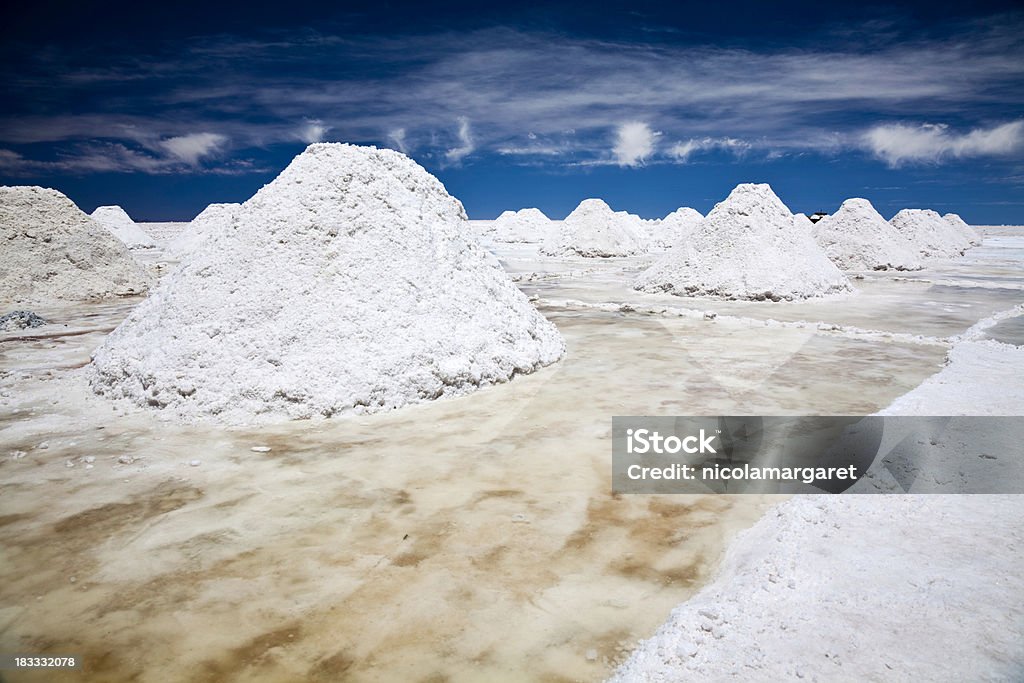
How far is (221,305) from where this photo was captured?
5.49 meters

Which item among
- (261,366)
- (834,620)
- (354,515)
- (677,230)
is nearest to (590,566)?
(834,620)

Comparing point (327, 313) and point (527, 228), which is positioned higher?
point (327, 313)

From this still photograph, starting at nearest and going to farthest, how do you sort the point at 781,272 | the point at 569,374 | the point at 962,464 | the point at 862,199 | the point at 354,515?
the point at 354,515 < the point at 962,464 < the point at 569,374 < the point at 781,272 < the point at 862,199

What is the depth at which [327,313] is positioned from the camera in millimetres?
5391

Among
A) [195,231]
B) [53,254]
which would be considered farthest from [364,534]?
[195,231]

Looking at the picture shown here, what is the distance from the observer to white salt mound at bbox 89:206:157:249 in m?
36.3

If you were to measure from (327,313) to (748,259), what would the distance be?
1142 cm

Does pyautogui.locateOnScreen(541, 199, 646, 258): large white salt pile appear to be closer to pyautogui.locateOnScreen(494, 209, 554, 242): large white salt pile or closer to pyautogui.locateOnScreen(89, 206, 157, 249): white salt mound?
pyautogui.locateOnScreen(494, 209, 554, 242): large white salt pile

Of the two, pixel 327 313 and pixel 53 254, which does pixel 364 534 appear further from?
pixel 53 254

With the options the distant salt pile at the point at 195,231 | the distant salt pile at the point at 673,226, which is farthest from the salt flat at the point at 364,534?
the distant salt pile at the point at 673,226

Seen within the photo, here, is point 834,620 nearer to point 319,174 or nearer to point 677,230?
point 319,174

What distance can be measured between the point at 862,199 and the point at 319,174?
22651 millimetres

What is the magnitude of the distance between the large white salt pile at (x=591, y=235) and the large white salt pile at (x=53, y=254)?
66.8 feet

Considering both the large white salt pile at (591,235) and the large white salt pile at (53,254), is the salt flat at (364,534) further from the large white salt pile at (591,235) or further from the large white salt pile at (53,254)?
the large white salt pile at (591,235)
